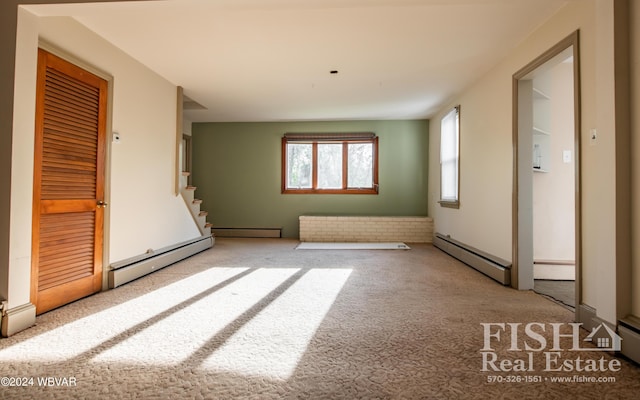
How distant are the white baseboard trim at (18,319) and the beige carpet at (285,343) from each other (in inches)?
2.8

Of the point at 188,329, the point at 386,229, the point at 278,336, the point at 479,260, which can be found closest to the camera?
the point at 278,336

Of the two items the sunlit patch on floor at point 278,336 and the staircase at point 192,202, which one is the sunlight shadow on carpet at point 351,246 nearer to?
the staircase at point 192,202

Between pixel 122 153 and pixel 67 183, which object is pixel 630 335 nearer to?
pixel 67 183

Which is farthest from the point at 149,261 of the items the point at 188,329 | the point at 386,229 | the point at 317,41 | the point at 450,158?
the point at 450,158

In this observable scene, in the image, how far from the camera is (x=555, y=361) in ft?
6.21

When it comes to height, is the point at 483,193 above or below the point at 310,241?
above

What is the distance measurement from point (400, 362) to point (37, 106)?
324 centimetres

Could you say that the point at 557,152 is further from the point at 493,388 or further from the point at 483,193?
the point at 493,388

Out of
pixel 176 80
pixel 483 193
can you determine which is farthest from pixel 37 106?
pixel 483 193

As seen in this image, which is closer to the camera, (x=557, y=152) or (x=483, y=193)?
(x=557, y=152)

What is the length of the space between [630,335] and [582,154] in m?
1.32

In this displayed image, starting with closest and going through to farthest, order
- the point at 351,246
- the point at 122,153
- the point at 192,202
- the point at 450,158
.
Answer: the point at 122,153 < the point at 192,202 < the point at 450,158 < the point at 351,246

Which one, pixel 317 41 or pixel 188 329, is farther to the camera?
pixel 317 41

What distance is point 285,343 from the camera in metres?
2.10
